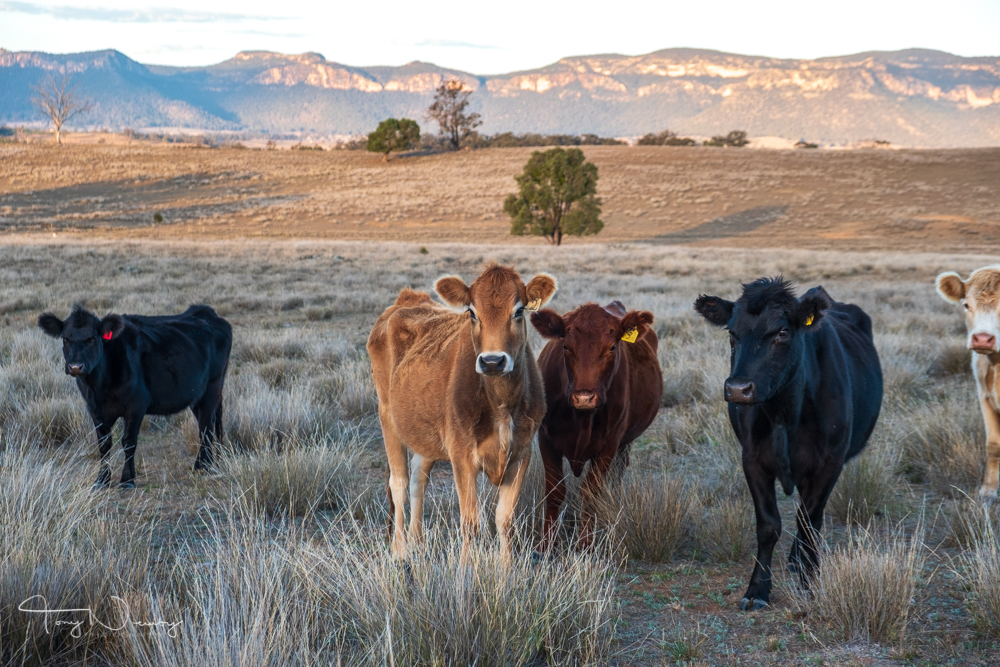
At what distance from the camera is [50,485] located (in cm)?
458

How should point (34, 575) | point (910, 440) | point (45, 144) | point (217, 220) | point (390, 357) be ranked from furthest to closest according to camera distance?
1. point (45, 144)
2. point (217, 220)
3. point (910, 440)
4. point (390, 357)
5. point (34, 575)

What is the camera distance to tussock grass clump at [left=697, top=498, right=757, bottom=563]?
4.95 metres

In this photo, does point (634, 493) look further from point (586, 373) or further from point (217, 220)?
point (217, 220)

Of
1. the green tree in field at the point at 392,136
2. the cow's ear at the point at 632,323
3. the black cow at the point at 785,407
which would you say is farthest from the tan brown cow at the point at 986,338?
the green tree in field at the point at 392,136

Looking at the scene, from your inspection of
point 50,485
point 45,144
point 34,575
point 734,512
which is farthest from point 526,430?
point 45,144

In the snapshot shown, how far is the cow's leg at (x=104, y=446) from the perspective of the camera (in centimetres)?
607

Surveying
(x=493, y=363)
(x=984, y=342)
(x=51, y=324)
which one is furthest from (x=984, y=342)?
(x=51, y=324)

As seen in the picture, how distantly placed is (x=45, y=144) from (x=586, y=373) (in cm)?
11004

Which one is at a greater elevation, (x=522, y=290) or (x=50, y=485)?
(x=522, y=290)

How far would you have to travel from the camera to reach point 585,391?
4.81m

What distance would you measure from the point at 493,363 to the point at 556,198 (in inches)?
1844

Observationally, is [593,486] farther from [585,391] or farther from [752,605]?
[752,605]

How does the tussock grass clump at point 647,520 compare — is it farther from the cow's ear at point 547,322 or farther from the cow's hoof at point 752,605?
the cow's ear at point 547,322

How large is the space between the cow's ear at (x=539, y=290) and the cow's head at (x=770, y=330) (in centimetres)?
105
